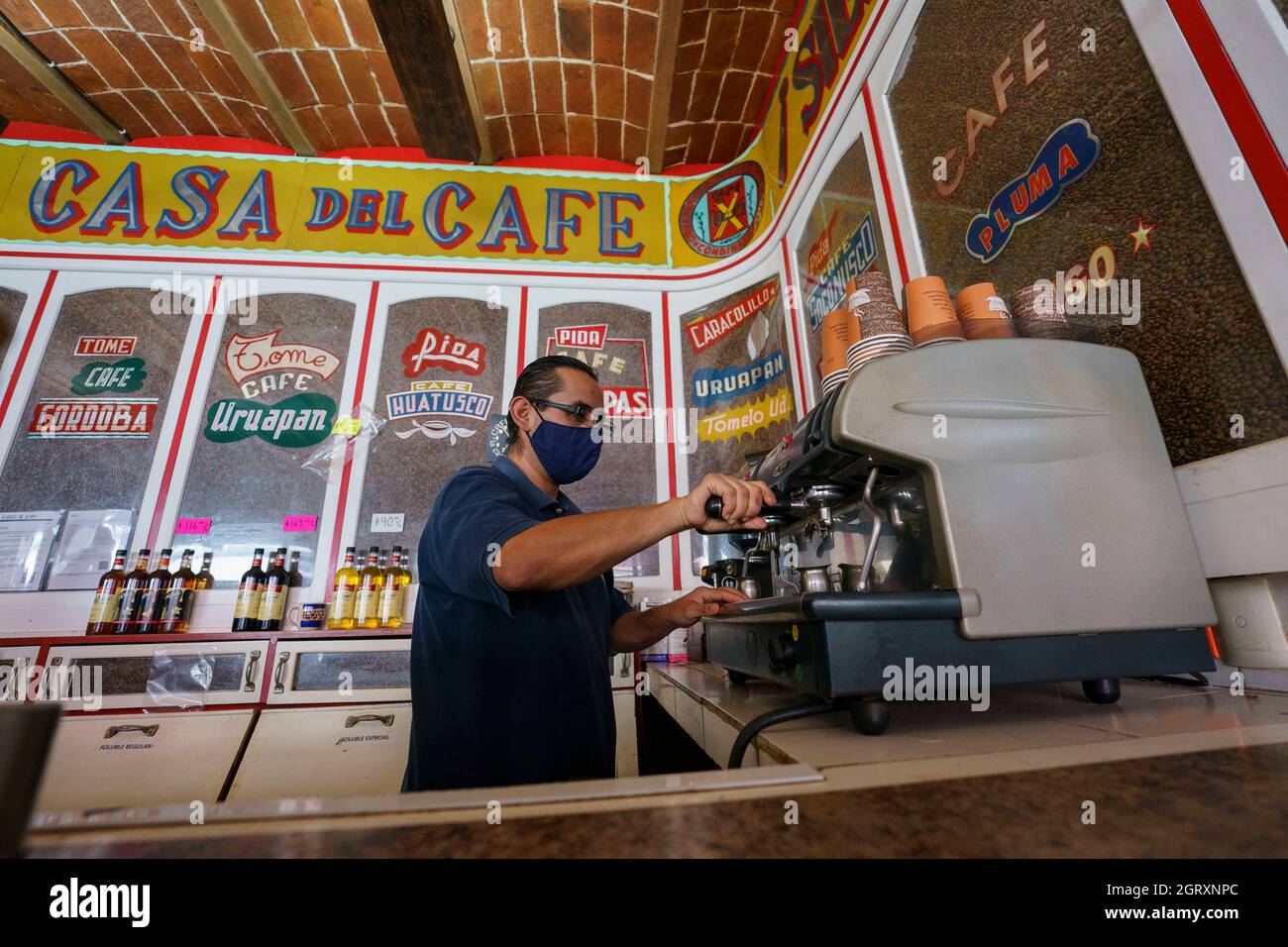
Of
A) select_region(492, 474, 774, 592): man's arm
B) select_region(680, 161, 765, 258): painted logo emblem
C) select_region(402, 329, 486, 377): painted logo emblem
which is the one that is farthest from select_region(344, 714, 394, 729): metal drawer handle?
select_region(680, 161, 765, 258): painted logo emblem

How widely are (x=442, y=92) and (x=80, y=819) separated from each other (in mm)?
A: 3373

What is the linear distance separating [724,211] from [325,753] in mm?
3374

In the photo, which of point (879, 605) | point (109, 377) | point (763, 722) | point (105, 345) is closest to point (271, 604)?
point (109, 377)

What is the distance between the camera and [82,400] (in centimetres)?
292

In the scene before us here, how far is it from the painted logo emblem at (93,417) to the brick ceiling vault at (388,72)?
177cm

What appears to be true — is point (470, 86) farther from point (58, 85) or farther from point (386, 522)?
point (386, 522)

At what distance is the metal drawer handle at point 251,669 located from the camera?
2.22 metres

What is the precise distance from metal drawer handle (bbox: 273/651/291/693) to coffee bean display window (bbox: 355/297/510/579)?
2.16ft

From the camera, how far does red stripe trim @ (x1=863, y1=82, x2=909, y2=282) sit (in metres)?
1.86

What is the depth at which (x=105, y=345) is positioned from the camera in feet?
9.93

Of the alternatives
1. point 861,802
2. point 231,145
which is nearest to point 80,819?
point 861,802

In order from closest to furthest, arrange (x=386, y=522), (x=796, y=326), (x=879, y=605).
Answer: (x=879, y=605)
(x=796, y=326)
(x=386, y=522)

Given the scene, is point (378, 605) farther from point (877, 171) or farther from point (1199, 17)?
point (1199, 17)

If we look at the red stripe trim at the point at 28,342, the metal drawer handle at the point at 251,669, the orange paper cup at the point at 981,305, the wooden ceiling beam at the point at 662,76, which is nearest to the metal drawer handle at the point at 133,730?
the metal drawer handle at the point at 251,669
